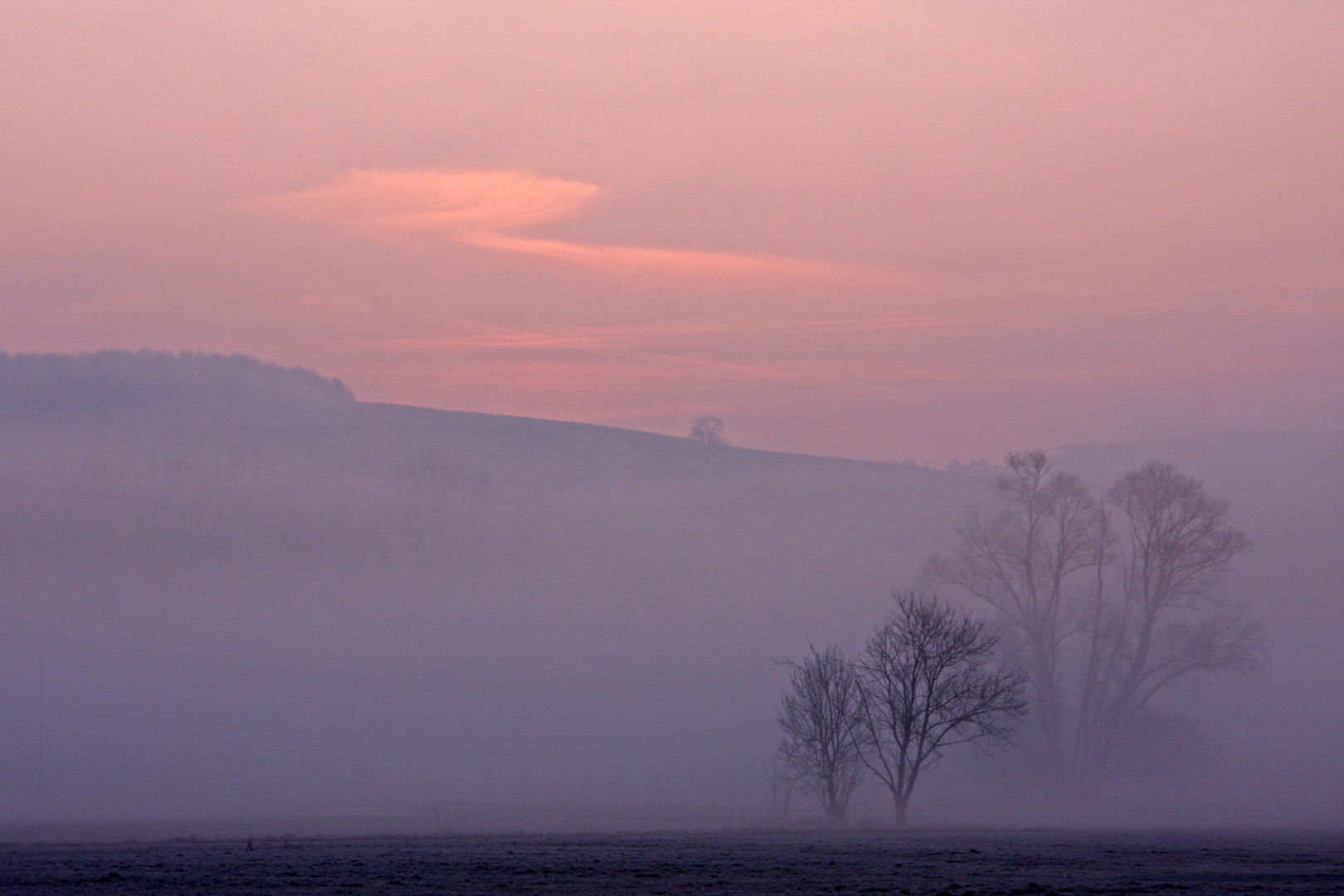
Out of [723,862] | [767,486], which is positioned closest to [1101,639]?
[723,862]

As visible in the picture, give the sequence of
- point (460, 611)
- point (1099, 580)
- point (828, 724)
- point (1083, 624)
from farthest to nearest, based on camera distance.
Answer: point (460, 611) < point (1083, 624) < point (1099, 580) < point (828, 724)

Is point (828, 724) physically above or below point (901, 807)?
above

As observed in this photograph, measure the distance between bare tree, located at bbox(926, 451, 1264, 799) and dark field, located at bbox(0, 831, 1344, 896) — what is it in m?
24.9

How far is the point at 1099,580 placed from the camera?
53750 millimetres

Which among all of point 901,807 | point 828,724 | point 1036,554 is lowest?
point 901,807

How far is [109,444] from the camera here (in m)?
136

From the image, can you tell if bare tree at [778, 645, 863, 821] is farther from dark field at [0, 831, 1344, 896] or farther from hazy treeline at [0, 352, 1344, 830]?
dark field at [0, 831, 1344, 896]

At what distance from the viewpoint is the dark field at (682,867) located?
17375mm

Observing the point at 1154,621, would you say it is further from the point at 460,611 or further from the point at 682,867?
the point at 460,611

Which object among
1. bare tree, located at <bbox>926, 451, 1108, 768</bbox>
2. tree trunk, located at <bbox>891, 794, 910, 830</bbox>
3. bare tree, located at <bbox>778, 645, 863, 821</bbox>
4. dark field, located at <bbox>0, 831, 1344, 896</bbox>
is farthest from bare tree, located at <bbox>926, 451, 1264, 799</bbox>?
dark field, located at <bbox>0, 831, 1344, 896</bbox>

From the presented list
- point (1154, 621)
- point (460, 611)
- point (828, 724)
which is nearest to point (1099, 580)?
point (1154, 621)

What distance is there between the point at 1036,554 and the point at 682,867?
36.7 m

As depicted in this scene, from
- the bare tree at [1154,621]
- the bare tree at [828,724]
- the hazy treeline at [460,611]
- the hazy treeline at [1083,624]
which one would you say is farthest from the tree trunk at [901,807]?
the bare tree at [1154,621]

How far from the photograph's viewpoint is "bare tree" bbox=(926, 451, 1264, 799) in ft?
168
